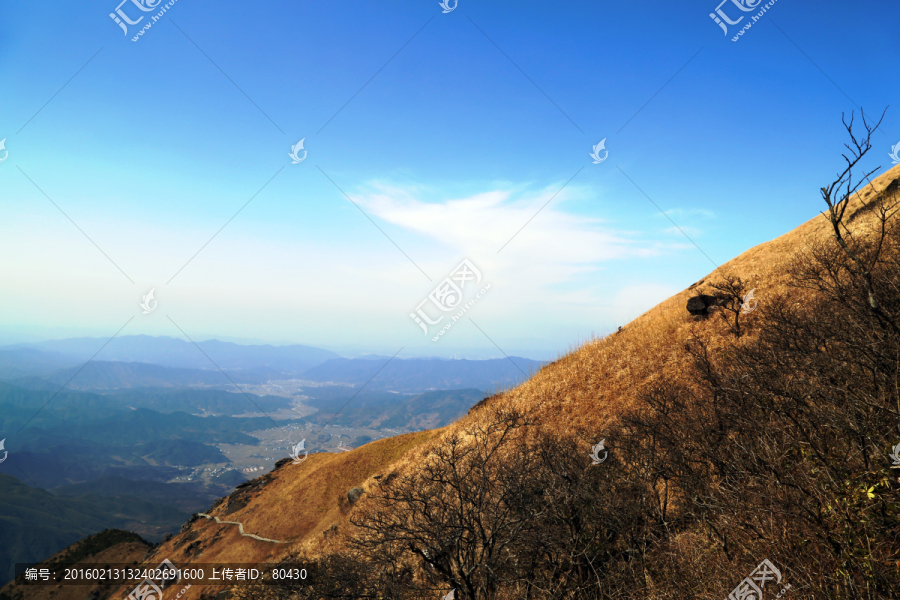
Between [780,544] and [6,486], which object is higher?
[6,486]

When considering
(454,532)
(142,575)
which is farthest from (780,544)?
(142,575)

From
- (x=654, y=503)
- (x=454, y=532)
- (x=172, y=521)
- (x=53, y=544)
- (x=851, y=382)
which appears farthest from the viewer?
(x=172, y=521)

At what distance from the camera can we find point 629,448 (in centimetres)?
1500

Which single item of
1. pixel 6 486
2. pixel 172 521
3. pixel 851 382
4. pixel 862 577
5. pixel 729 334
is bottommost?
pixel 862 577

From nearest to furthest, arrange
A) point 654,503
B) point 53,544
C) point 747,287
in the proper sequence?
1. point 654,503
2. point 747,287
3. point 53,544

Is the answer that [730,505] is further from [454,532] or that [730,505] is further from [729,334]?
[729,334]

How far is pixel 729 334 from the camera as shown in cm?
2520

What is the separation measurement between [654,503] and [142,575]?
42.7 metres

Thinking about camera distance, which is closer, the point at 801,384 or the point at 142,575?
the point at 801,384

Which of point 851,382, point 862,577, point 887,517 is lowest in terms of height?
point 862,577

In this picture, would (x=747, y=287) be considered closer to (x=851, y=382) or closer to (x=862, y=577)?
(x=851, y=382)

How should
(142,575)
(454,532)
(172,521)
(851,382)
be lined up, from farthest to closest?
(172,521) < (142,575) < (454,532) < (851,382)

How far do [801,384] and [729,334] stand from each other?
16007 millimetres

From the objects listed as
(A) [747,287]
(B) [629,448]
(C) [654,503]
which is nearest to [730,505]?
(C) [654,503]
